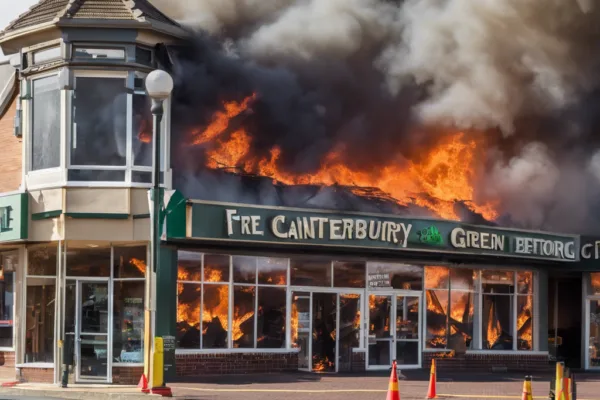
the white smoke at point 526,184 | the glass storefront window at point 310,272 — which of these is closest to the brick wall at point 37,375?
the glass storefront window at point 310,272

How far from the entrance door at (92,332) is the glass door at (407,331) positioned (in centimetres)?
826

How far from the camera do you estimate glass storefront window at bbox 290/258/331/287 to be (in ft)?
96.4

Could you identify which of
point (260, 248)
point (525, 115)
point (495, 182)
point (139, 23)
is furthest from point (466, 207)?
point (139, 23)

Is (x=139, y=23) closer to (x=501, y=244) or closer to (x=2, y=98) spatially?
(x=2, y=98)

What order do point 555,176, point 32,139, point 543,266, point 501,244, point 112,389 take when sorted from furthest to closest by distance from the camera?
point 555,176, point 543,266, point 501,244, point 32,139, point 112,389

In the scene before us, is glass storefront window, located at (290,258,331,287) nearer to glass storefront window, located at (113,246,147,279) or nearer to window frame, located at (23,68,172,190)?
glass storefront window, located at (113,246,147,279)

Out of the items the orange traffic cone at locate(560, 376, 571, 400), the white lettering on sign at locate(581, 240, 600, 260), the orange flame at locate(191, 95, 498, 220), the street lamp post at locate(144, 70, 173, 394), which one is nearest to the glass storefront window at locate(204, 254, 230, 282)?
the orange flame at locate(191, 95, 498, 220)

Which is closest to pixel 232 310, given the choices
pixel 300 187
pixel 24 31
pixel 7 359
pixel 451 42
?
pixel 300 187

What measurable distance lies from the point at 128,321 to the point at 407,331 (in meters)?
8.25

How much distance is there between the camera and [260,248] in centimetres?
2853

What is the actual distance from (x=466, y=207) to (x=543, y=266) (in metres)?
3.15

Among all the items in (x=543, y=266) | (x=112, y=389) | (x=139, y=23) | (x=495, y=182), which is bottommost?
(x=112, y=389)

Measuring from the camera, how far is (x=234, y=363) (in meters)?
28.0

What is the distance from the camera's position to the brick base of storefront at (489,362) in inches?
1270
